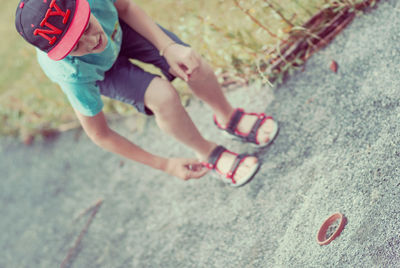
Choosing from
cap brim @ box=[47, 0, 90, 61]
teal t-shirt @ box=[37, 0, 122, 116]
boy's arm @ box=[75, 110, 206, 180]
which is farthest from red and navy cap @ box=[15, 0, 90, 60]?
boy's arm @ box=[75, 110, 206, 180]

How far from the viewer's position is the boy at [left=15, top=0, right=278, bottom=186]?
1582mm

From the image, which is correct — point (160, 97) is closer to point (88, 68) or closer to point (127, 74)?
point (127, 74)

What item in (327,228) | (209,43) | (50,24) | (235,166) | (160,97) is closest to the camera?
(50,24)

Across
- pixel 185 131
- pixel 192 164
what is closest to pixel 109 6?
pixel 185 131

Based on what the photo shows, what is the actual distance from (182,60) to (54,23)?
0.62 meters

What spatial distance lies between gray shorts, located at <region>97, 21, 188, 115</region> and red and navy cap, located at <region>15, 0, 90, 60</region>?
0.43 m

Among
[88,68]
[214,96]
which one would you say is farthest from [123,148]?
[214,96]

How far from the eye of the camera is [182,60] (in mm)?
1989

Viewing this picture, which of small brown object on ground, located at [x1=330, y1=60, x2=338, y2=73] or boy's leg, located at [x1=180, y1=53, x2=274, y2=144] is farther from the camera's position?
small brown object on ground, located at [x1=330, y1=60, x2=338, y2=73]

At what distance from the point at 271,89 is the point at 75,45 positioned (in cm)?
123

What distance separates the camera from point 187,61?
6.48 feet

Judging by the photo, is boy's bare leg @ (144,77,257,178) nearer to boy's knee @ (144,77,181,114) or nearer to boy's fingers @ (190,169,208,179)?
boy's knee @ (144,77,181,114)

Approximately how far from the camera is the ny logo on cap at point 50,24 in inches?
61.1

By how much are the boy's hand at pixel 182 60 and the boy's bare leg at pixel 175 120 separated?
87 mm
